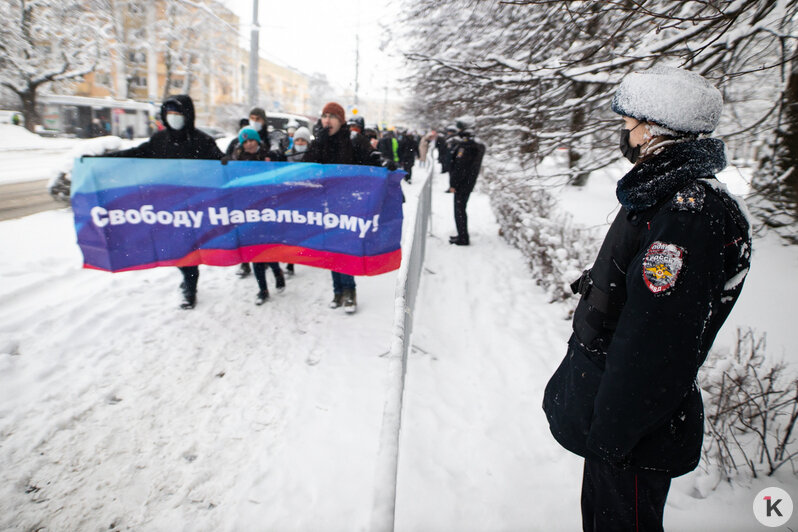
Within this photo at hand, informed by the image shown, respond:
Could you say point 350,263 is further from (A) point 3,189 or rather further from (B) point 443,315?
(A) point 3,189

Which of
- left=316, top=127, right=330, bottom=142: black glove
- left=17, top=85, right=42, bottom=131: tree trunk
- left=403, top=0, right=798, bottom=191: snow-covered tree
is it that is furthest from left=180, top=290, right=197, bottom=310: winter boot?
left=17, top=85, right=42, bottom=131: tree trunk

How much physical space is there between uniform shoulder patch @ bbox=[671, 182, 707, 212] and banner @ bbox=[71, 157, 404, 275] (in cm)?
312

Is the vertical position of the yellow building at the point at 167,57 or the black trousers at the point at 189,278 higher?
the yellow building at the point at 167,57

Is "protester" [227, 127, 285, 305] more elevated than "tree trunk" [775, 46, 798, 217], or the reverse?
"tree trunk" [775, 46, 798, 217]

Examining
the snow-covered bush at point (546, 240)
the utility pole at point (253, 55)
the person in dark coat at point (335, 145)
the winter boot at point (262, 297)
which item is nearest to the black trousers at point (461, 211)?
Result: the snow-covered bush at point (546, 240)

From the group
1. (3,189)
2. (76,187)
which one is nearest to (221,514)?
(76,187)

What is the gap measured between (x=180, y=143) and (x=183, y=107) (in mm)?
359

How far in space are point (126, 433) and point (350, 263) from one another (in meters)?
2.30

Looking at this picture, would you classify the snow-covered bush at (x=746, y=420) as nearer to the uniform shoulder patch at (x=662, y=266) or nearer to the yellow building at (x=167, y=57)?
the uniform shoulder patch at (x=662, y=266)

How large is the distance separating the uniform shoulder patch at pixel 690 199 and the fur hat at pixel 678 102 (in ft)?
0.68

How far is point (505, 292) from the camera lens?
5.41 m

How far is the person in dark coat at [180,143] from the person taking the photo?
410cm

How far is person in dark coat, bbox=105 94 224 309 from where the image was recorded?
4096 mm

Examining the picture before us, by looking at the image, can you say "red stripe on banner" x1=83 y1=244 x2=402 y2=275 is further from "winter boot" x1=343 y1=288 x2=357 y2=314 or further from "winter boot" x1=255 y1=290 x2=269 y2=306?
"winter boot" x1=255 y1=290 x2=269 y2=306
